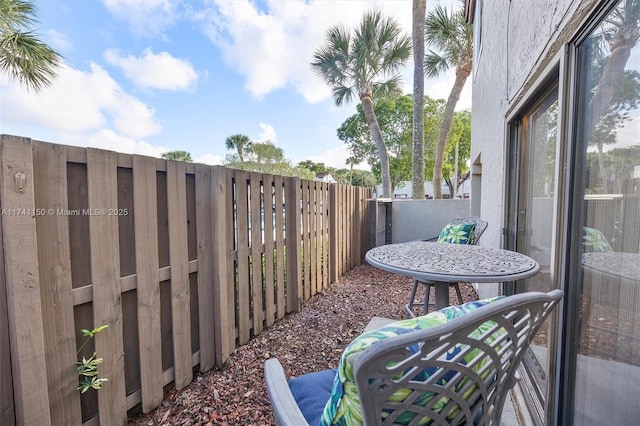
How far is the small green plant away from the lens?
1.43 m

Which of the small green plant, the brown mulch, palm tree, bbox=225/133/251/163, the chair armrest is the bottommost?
the brown mulch

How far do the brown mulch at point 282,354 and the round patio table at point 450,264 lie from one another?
42.0 inches

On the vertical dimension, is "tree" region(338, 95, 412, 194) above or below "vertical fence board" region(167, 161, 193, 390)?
above

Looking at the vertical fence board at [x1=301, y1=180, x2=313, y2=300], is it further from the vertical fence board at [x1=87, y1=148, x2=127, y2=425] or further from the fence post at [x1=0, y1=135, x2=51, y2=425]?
the fence post at [x1=0, y1=135, x2=51, y2=425]

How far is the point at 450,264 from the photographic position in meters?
1.76

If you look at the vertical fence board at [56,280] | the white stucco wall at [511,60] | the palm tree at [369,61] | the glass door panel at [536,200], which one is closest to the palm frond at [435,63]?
the palm tree at [369,61]

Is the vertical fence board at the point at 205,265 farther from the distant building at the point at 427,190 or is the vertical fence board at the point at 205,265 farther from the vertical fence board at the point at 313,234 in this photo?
the distant building at the point at 427,190

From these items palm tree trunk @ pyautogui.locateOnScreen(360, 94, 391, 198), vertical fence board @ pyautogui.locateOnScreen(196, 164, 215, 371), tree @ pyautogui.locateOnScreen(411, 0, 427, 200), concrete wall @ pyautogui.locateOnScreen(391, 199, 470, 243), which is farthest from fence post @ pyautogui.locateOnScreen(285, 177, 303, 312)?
palm tree trunk @ pyautogui.locateOnScreen(360, 94, 391, 198)

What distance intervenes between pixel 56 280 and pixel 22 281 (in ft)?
0.46

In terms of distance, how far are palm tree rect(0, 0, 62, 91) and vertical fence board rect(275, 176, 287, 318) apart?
20.3 ft

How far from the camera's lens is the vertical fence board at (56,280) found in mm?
1301

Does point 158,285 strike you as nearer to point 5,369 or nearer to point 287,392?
point 5,369

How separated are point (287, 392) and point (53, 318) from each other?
1207 mm

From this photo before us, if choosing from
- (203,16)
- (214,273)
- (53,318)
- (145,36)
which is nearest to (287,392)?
(53,318)
